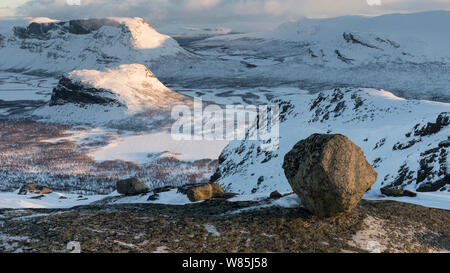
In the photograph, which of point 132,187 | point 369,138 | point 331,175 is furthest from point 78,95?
point 331,175

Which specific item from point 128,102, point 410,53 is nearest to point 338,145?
point 128,102

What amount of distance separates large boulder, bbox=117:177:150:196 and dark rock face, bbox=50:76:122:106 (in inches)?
3725

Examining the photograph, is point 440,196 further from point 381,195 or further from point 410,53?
point 410,53

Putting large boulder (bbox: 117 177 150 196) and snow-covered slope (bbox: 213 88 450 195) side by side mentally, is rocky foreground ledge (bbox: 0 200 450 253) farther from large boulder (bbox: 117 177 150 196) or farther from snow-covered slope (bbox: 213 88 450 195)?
large boulder (bbox: 117 177 150 196)

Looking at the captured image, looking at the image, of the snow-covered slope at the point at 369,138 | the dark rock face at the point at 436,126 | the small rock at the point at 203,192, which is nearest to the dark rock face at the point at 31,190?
the snow-covered slope at the point at 369,138

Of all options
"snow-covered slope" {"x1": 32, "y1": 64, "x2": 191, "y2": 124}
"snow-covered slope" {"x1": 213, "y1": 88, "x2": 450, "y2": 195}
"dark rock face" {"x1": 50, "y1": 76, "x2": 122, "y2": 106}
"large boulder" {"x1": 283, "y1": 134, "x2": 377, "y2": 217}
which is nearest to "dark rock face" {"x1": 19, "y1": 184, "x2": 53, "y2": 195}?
"snow-covered slope" {"x1": 213, "y1": 88, "x2": 450, "y2": 195}

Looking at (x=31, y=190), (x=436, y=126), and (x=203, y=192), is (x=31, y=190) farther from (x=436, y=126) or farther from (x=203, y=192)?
(x=436, y=126)

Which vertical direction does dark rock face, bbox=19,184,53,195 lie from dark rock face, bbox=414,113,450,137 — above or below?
below

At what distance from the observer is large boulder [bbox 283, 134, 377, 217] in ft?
32.4

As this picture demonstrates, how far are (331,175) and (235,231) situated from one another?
9.99 feet

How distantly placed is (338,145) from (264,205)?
346cm

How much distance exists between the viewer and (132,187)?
22.9m

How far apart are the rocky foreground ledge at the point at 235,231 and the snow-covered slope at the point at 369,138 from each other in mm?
3352

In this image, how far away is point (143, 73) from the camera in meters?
133
